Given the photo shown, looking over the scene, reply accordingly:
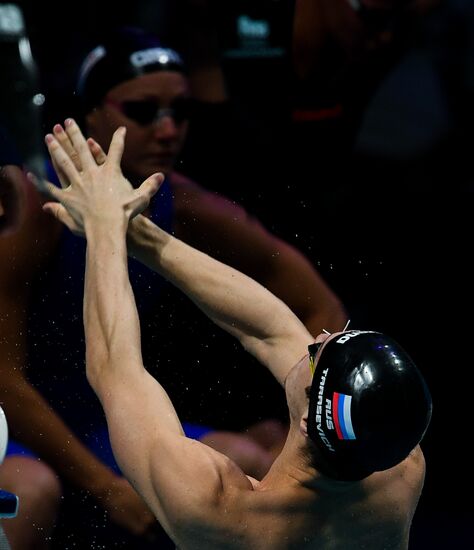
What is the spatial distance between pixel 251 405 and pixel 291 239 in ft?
1.84

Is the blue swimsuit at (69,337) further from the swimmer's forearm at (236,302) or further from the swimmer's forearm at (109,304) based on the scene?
the swimmer's forearm at (109,304)

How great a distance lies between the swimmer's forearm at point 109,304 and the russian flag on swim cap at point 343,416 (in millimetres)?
509

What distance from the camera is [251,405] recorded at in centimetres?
366

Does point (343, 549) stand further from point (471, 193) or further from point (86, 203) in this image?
point (471, 193)

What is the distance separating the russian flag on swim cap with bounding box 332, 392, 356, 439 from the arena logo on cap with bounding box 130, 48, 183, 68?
1829 millimetres

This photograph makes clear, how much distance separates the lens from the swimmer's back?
251 cm

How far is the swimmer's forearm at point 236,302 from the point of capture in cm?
295

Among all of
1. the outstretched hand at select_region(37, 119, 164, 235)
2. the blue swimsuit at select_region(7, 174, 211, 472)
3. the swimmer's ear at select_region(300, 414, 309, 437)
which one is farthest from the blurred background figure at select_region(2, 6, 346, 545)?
the swimmer's ear at select_region(300, 414, 309, 437)

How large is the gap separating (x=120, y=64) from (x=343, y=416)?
1925 mm

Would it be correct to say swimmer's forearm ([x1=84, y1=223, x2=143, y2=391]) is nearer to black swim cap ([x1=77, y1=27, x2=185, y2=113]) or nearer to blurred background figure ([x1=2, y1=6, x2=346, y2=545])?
blurred background figure ([x1=2, y1=6, x2=346, y2=545])

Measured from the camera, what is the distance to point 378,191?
14.9 feet

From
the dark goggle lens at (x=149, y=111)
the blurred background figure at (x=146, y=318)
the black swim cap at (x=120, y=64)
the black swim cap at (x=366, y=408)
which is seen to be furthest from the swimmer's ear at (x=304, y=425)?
the black swim cap at (x=120, y=64)

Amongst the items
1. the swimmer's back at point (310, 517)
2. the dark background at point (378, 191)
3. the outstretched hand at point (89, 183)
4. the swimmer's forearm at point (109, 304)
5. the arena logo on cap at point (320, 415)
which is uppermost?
the outstretched hand at point (89, 183)

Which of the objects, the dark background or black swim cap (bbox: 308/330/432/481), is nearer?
black swim cap (bbox: 308/330/432/481)
